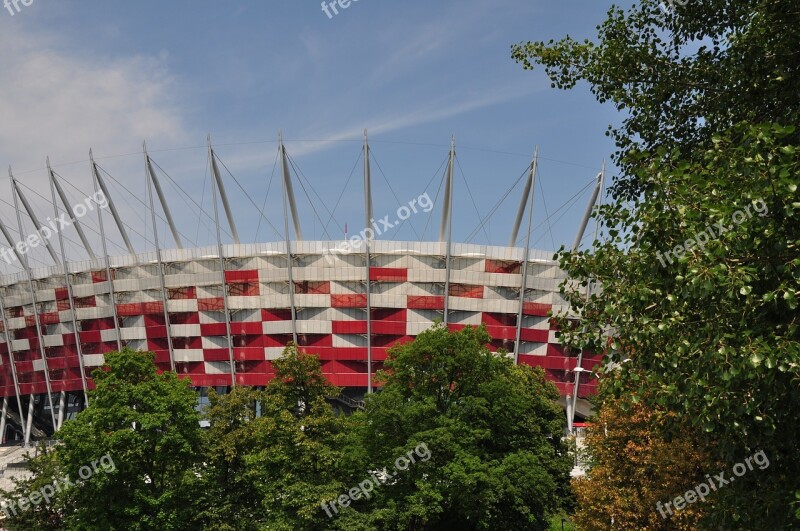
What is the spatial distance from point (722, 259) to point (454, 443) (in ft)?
83.1

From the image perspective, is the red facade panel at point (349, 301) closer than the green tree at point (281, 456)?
No

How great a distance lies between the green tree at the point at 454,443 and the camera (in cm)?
3328

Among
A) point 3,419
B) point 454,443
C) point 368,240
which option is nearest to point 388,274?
point 368,240

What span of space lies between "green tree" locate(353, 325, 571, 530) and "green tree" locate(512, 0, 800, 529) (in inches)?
809

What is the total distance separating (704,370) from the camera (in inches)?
424

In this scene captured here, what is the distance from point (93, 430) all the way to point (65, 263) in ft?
173

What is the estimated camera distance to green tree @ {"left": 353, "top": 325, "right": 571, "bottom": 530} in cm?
3328

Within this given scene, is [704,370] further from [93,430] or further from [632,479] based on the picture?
[93,430]

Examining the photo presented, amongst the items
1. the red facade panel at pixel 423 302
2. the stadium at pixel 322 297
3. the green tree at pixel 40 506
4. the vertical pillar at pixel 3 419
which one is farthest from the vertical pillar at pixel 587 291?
the vertical pillar at pixel 3 419

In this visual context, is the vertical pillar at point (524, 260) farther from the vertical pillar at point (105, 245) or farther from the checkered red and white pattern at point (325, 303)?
the vertical pillar at point (105, 245)

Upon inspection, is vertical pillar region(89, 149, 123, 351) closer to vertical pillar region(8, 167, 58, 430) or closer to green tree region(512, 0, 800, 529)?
vertical pillar region(8, 167, 58, 430)

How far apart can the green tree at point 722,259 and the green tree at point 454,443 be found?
2054cm

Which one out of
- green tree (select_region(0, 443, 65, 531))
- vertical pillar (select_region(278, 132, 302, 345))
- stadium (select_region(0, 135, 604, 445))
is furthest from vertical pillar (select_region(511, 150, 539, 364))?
green tree (select_region(0, 443, 65, 531))

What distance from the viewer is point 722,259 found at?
10156 mm
